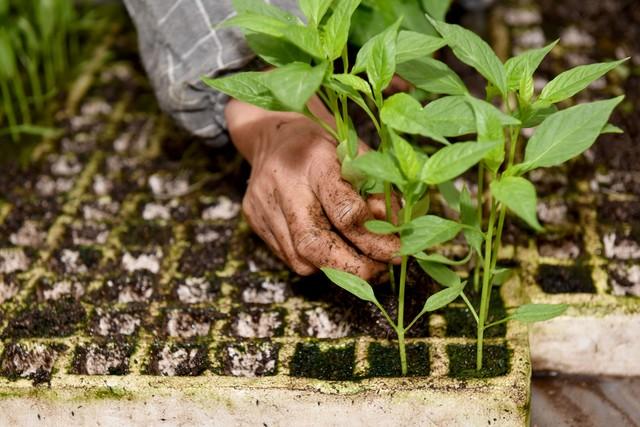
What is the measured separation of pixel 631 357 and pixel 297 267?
0.48 m

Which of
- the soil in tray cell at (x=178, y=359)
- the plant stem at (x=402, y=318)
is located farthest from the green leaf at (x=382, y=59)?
the soil in tray cell at (x=178, y=359)

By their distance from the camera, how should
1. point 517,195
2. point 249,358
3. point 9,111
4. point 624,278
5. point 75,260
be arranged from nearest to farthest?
point 517,195 < point 249,358 < point 624,278 < point 75,260 < point 9,111

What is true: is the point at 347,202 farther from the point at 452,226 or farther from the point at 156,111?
the point at 156,111

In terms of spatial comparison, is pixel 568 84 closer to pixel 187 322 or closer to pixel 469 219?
pixel 469 219

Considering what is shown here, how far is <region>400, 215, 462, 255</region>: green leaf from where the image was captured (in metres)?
0.95

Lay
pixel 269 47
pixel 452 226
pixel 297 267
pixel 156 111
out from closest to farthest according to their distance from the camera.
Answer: pixel 452 226 < pixel 269 47 < pixel 297 267 < pixel 156 111

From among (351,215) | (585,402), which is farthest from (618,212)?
(351,215)

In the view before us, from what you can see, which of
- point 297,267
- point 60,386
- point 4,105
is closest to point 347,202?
point 297,267

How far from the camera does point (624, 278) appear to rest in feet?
4.29

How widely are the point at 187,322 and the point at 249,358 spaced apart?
123mm

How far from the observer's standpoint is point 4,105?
1838mm

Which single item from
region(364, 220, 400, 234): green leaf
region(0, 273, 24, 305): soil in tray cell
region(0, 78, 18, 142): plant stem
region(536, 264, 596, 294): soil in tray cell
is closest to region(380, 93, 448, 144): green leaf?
region(364, 220, 400, 234): green leaf

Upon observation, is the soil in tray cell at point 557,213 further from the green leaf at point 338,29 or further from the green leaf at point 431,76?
the green leaf at point 338,29

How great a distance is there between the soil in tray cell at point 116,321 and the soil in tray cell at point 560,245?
1.94 ft
